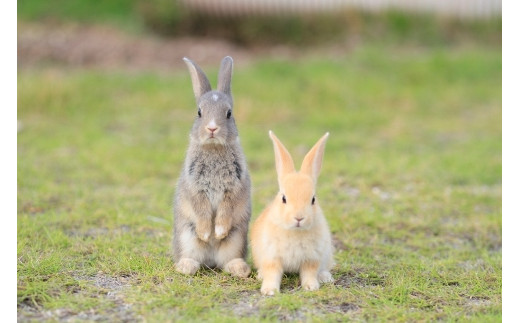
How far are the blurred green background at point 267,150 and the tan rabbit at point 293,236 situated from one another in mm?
160

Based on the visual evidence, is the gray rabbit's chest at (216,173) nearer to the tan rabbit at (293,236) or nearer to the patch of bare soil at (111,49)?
the tan rabbit at (293,236)

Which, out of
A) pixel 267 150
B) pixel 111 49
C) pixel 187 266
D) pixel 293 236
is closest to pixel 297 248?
pixel 293 236

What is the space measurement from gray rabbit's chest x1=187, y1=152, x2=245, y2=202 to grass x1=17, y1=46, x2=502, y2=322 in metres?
0.59

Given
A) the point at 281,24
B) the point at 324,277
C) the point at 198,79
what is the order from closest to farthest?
the point at 324,277 → the point at 198,79 → the point at 281,24

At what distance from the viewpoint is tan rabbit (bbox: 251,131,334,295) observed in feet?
15.7

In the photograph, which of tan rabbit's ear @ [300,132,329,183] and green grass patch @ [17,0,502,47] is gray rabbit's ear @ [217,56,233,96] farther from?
green grass patch @ [17,0,502,47]

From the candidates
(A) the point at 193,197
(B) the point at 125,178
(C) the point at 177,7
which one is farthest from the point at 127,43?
(A) the point at 193,197

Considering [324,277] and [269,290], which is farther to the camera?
[324,277]

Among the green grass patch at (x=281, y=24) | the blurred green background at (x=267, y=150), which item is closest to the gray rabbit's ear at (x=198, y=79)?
the blurred green background at (x=267, y=150)

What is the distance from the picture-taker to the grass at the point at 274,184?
4.87m

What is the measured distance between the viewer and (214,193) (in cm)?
525

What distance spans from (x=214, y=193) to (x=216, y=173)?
Result: 0.45 ft

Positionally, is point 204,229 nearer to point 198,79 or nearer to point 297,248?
point 297,248

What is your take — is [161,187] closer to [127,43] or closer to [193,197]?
[193,197]
